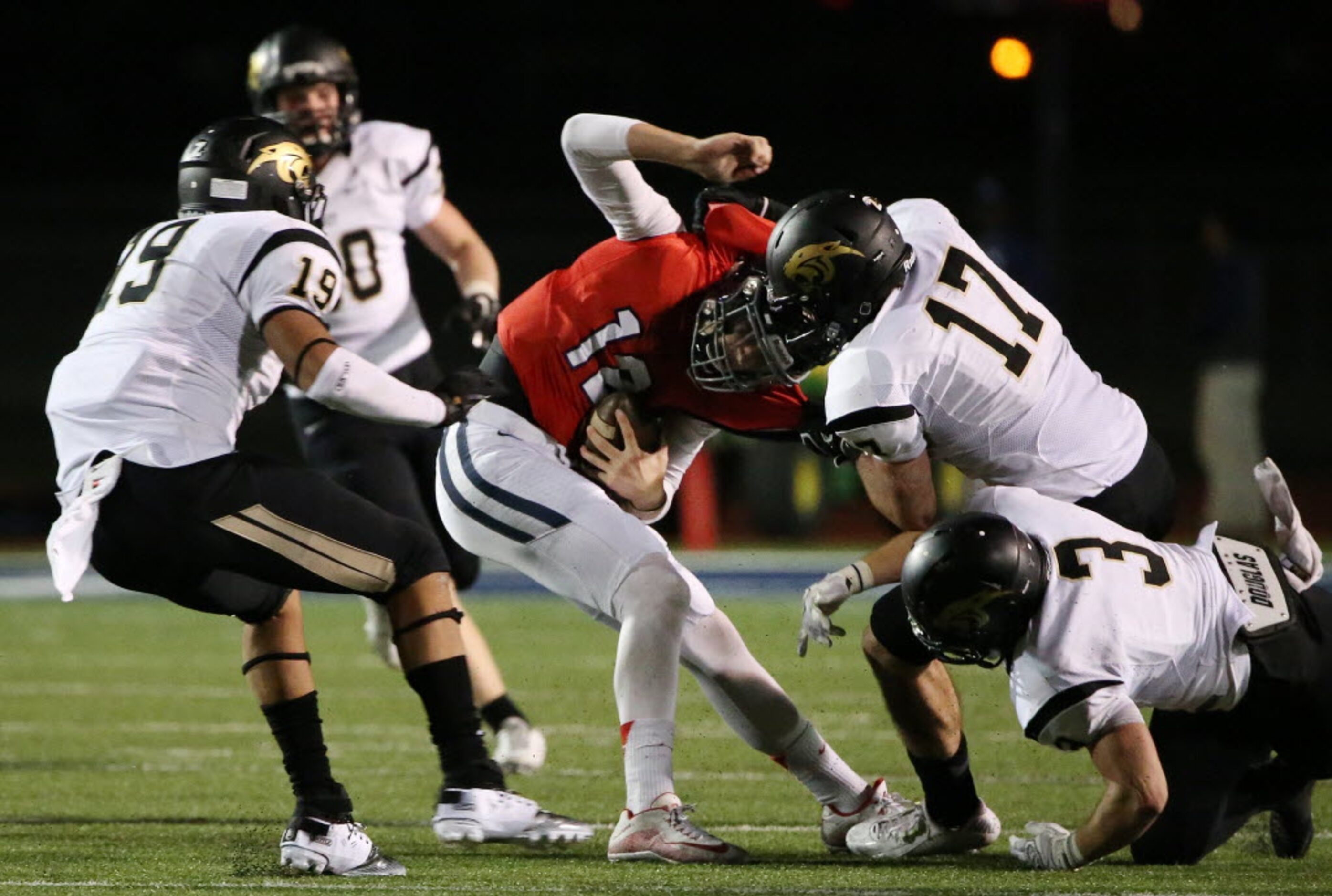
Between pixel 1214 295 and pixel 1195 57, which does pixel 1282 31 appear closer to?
pixel 1195 57

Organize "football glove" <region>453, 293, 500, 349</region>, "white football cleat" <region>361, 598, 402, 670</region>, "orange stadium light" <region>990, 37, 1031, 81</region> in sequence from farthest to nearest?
"orange stadium light" <region>990, 37, 1031, 81</region> < "football glove" <region>453, 293, 500, 349</region> < "white football cleat" <region>361, 598, 402, 670</region>

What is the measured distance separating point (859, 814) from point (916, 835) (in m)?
0.14

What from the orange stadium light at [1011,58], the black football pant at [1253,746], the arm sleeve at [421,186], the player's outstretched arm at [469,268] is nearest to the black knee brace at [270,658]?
the player's outstretched arm at [469,268]

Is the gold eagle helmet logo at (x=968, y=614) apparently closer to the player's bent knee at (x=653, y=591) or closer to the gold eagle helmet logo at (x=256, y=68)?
the player's bent knee at (x=653, y=591)

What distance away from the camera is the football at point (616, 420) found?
4211 mm

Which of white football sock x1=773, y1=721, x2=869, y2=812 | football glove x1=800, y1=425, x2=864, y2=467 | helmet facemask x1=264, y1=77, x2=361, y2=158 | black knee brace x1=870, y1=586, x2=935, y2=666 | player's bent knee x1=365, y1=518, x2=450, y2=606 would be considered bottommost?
white football sock x1=773, y1=721, x2=869, y2=812

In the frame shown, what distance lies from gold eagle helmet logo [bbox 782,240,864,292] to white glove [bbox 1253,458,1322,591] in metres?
0.96

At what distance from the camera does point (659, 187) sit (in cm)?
1655

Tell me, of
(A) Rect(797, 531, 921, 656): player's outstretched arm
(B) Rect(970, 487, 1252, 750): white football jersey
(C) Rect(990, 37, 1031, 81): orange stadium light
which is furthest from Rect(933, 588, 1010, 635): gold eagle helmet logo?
(C) Rect(990, 37, 1031, 81): orange stadium light

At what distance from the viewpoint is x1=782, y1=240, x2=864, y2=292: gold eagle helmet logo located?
12.5 ft

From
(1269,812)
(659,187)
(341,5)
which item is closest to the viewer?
(1269,812)

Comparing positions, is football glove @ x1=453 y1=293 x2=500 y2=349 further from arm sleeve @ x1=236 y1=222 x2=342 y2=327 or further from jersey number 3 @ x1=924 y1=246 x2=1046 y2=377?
jersey number 3 @ x1=924 y1=246 x2=1046 y2=377

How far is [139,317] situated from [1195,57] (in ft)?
55.8

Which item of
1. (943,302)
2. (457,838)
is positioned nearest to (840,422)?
(943,302)
